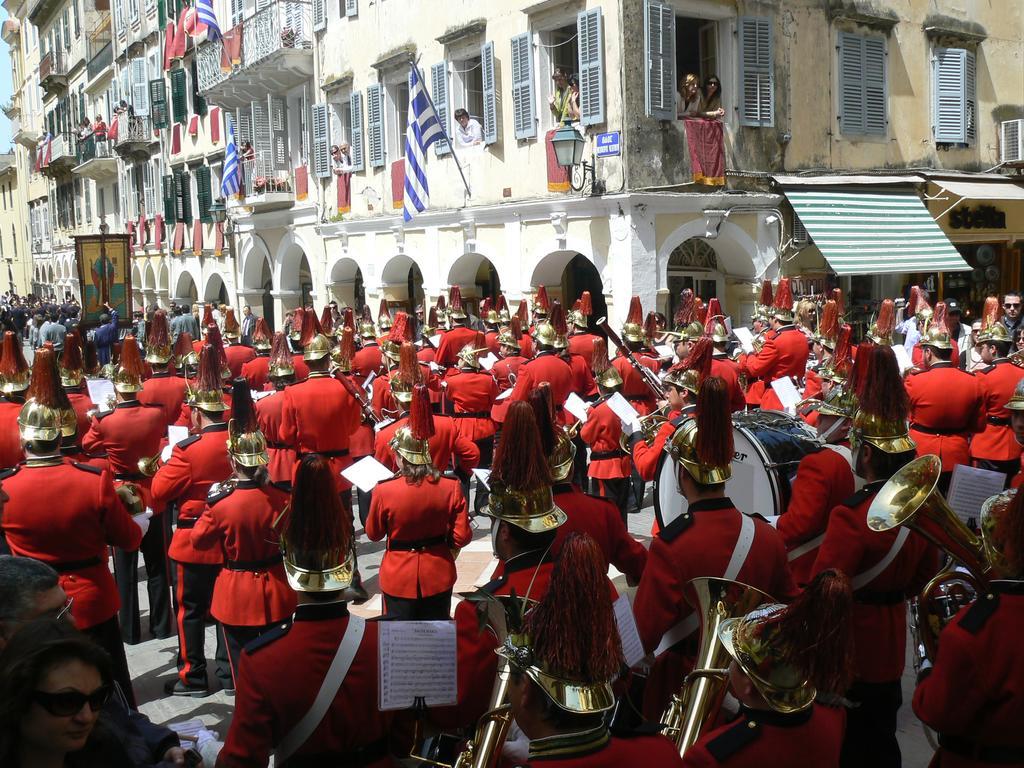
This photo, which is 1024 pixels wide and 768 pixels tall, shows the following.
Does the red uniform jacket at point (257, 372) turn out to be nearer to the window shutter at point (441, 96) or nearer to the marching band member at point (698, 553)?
the window shutter at point (441, 96)

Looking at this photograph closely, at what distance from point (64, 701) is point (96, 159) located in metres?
39.9

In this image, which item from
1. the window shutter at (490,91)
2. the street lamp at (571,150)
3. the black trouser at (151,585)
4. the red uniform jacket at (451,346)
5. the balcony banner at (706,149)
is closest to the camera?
the black trouser at (151,585)

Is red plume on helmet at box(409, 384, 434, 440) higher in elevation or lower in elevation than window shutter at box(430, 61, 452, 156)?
lower

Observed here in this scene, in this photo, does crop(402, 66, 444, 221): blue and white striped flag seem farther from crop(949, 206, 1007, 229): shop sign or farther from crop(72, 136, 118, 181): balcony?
crop(72, 136, 118, 181): balcony

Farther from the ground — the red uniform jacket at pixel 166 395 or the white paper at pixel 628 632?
the red uniform jacket at pixel 166 395

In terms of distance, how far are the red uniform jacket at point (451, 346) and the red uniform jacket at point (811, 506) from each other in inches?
304

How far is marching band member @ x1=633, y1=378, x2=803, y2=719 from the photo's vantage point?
3.92m

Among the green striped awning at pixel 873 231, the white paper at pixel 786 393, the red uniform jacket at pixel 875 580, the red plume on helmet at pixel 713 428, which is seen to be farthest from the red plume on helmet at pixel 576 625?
the green striped awning at pixel 873 231

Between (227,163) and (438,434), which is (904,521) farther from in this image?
(227,163)

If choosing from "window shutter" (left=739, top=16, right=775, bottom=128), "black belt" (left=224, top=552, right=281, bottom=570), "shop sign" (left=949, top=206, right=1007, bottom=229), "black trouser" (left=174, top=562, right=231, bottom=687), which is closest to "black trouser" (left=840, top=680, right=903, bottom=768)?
"black belt" (left=224, top=552, right=281, bottom=570)

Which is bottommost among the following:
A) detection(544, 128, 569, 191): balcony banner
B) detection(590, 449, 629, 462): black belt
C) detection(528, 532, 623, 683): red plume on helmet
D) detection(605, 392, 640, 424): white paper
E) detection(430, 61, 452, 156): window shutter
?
detection(590, 449, 629, 462): black belt

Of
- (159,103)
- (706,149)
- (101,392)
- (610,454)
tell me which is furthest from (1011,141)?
(159,103)

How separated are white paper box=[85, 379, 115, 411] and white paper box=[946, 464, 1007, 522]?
6568 mm

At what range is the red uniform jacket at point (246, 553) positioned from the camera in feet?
17.5
